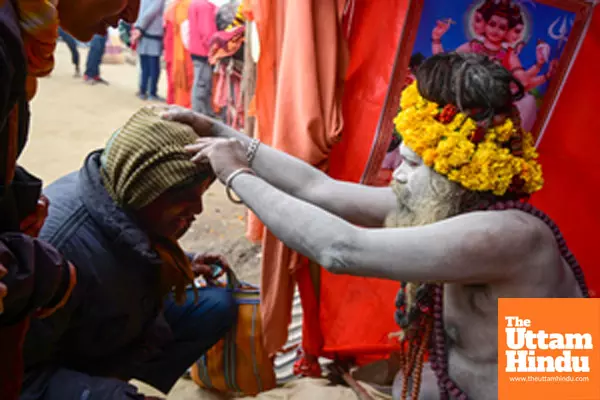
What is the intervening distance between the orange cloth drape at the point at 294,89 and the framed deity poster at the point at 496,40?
272 millimetres

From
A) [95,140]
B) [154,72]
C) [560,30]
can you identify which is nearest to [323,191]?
[560,30]

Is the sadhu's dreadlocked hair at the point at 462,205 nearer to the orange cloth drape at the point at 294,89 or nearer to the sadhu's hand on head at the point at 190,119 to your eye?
the orange cloth drape at the point at 294,89

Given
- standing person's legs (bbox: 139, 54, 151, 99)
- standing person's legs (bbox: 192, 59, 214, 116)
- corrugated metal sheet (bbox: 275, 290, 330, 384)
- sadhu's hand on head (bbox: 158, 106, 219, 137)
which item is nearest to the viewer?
sadhu's hand on head (bbox: 158, 106, 219, 137)

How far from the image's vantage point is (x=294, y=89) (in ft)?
7.87

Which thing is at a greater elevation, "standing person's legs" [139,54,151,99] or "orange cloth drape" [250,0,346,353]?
"orange cloth drape" [250,0,346,353]

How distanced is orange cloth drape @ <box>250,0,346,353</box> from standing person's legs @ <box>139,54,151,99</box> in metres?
7.15

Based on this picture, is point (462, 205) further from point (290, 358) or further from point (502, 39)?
point (290, 358)

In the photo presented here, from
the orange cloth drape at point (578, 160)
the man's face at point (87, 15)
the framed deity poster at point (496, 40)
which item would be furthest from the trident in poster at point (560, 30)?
the man's face at point (87, 15)

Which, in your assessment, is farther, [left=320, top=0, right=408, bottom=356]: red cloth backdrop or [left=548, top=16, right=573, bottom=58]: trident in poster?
[left=548, top=16, right=573, bottom=58]: trident in poster

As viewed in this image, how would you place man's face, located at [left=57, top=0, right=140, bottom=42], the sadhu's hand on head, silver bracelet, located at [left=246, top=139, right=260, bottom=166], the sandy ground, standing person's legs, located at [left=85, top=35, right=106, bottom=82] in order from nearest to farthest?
man's face, located at [left=57, top=0, right=140, bottom=42]
the sadhu's hand on head
silver bracelet, located at [left=246, top=139, right=260, bottom=166]
the sandy ground
standing person's legs, located at [left=85, top=35, right=106, bottom=82]

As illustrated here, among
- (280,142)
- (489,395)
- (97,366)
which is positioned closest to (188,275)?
(97,366)

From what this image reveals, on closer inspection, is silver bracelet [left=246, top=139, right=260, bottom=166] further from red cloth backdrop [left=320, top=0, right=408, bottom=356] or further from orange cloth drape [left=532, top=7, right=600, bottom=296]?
orange cloth drape [left=532, top=7, right=600, bottom=296]

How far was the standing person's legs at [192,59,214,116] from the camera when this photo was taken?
274 inches

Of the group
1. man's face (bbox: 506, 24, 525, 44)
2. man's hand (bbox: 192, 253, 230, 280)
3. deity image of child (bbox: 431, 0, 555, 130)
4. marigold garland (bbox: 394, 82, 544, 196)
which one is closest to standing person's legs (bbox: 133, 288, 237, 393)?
man's hand (bbox: 192, 253, 230, 280)
